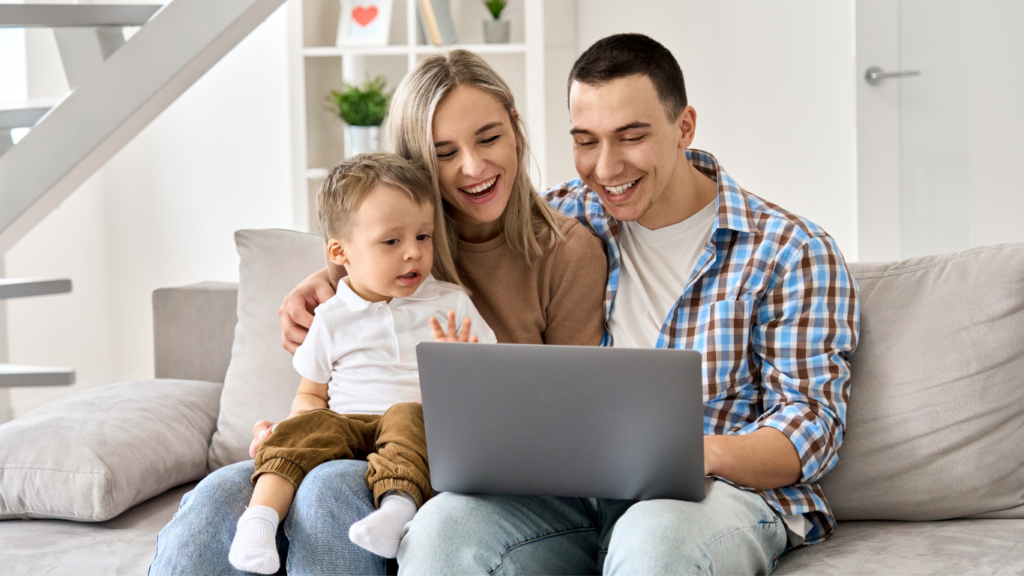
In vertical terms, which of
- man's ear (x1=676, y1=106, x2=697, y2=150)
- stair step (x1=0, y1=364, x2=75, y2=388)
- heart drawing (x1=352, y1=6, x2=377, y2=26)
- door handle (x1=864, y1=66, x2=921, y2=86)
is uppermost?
heart drawing (x1=352, y1=6, x2=377, y2=26)

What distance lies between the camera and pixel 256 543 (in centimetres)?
114

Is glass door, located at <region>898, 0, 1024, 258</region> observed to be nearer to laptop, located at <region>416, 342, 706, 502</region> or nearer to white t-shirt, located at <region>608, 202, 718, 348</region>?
white t-shirt, located at <region>608, 202, 718, 348</region>

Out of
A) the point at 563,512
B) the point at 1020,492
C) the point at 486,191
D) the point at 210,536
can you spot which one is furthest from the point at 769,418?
the point at 210,536

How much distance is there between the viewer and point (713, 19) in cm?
349

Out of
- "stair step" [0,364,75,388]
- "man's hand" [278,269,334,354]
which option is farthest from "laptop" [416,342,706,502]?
"stair step" [0,364,75,388]

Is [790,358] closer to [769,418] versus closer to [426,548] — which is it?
[769,418]

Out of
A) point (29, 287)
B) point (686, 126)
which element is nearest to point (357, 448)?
point (686, 126)

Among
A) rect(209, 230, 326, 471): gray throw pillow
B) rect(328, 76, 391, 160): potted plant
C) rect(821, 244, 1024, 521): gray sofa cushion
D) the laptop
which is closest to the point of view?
the laptop

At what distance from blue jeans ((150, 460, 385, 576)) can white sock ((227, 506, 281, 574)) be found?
4 centimetres

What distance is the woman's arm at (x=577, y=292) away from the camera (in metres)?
1.57

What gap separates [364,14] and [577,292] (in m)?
2.21

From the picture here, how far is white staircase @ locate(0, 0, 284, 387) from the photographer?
186cm

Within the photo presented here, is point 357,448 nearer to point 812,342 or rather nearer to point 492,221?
point 492,221

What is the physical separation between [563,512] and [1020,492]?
2.47 ft
